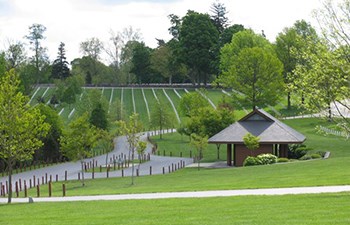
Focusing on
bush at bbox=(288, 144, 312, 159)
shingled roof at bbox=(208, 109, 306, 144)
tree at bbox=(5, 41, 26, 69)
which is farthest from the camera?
tree at bbox=(5, 41, 26, 69)

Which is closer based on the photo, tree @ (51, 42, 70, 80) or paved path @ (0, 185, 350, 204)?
paved path @ (0, 185, 350, 204)

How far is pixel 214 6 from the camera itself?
5020 inches

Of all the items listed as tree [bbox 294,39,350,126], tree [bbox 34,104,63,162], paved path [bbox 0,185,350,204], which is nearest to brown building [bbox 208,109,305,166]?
tree [bbox 34,104,63,162]

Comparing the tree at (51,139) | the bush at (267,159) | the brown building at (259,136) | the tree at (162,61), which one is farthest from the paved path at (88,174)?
the tree at (162,61)

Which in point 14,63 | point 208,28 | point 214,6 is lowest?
point 14,63

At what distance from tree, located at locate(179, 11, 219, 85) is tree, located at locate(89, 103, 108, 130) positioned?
44.2 meters

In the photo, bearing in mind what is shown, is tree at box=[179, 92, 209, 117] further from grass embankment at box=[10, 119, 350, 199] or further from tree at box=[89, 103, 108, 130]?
grass embankment at box=[10, 119, 350, 199]

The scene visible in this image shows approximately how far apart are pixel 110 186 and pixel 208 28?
79.7m

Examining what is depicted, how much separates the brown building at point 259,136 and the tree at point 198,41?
6052 centimetres

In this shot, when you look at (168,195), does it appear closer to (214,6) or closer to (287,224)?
(287,224)

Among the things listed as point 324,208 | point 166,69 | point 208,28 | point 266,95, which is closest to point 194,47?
point 208,28

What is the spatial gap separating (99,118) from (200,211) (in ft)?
169

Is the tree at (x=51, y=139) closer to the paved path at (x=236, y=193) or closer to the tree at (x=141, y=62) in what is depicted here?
the paved path at (x=236, y=193)

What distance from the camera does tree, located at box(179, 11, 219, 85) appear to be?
360 feet
